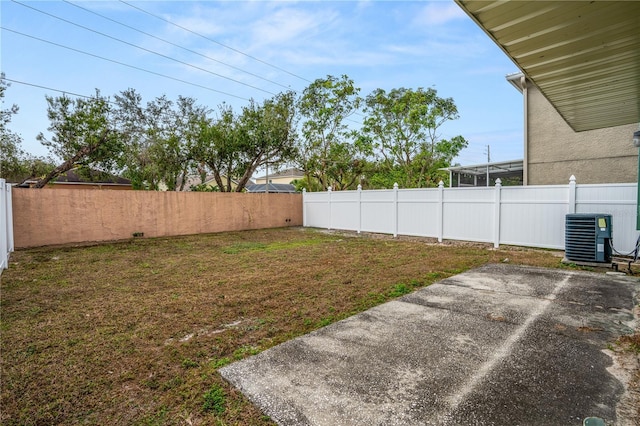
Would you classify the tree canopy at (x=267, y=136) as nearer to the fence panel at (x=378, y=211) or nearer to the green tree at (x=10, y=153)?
the green tree at (x=10, y=153)

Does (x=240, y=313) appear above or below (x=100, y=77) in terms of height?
below

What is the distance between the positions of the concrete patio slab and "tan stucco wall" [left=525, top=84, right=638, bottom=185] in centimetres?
597

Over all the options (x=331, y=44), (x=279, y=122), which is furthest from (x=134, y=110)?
(x=331, y=44)

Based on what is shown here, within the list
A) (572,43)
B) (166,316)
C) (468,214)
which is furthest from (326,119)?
(166,316)

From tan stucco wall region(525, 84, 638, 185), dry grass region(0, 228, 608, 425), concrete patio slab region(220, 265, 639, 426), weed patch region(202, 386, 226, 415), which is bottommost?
dry grass region(0, 228, 608, 425)

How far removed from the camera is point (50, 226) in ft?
29.9

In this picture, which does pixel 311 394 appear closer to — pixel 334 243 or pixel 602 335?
pixel 602 335

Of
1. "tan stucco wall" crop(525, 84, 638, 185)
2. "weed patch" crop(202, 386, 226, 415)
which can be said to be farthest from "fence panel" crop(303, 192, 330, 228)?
"weed patch" crop(202, 386, 226, 415)

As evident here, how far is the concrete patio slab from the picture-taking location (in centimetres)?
177

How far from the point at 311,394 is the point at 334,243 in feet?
23.7

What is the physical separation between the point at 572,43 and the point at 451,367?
291cm

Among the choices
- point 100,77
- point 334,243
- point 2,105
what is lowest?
point 334,243

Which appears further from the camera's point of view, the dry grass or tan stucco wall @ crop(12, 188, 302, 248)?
tan stucco wall @ crop(12, 188, 302, 248)

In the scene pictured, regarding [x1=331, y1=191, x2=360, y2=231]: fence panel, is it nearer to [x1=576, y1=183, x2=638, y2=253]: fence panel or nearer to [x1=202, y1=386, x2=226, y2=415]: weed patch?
[x1=576, y1=183, x2=638, y2=253]: fence panel
